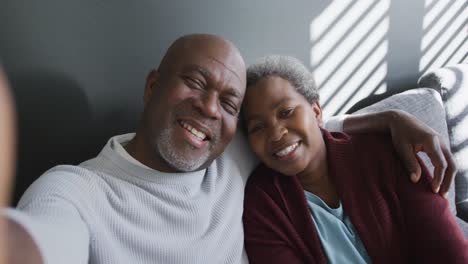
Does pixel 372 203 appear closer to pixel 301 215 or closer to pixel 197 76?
pixel 301 215

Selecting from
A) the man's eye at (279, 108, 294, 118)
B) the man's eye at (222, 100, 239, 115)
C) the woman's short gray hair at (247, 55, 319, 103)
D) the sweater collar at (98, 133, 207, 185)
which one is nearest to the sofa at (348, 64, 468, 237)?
the woman's short gray hair at (247, 55, 319, 103)

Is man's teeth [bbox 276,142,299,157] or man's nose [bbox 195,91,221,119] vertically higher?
man's nose [bbox 195,91,221,119]

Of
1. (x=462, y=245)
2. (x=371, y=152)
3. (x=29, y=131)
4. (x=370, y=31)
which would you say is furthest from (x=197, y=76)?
(x=370, y=31)

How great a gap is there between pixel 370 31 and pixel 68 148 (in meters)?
1.49

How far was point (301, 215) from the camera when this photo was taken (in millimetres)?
1188

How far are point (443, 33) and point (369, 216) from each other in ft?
5.07

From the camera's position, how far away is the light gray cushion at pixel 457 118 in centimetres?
191

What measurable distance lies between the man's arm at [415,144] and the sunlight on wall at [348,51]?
0.55 meters

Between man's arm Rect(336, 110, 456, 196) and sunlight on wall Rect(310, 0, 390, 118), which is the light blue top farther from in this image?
sunlight on wall Rect(310, 0, 390, 118)

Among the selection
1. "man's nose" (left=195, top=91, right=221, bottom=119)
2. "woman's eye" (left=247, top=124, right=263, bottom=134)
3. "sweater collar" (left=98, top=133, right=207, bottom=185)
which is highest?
"man's nose" (left=195, top=91, right=221, bottom=119)

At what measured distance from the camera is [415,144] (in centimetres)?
122

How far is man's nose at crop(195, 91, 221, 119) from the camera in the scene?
1.10 meters

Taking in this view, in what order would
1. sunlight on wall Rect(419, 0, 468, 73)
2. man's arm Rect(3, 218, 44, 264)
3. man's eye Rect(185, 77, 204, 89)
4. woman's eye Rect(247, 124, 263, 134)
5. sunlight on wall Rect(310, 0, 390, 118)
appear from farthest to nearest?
sunlight on wall Rect(419, 0, 468, 73)
sunlight on wall Rect(310, 0, 390, 118)
woman's eye Rect(247, 124, 263, 134)
man's eye Rect(185, 77, 204, 89)
man's arm Rect(3, 218, 44, 264)

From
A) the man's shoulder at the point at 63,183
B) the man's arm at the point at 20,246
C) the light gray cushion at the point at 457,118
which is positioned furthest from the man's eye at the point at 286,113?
the light gray cushion at the point at 457,118
